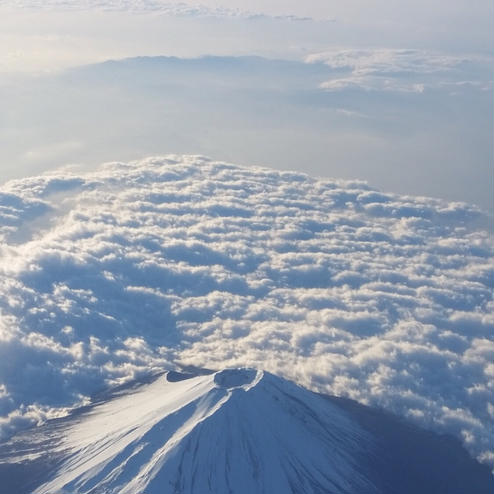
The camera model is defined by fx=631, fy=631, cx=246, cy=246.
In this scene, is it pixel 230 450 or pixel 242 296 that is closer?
pixel 230 450

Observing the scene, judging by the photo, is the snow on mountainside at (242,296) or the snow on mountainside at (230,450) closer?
the snow on mountainside at (230,450)

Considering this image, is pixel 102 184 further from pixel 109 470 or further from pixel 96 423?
pixel 109 470

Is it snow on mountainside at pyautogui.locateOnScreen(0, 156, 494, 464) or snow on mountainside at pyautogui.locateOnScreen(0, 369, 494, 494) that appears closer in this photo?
snow on mountainside at pyautogui.locateOnScreen(0, 369, 494, 494)

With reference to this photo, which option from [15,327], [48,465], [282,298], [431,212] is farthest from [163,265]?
[431,212]
